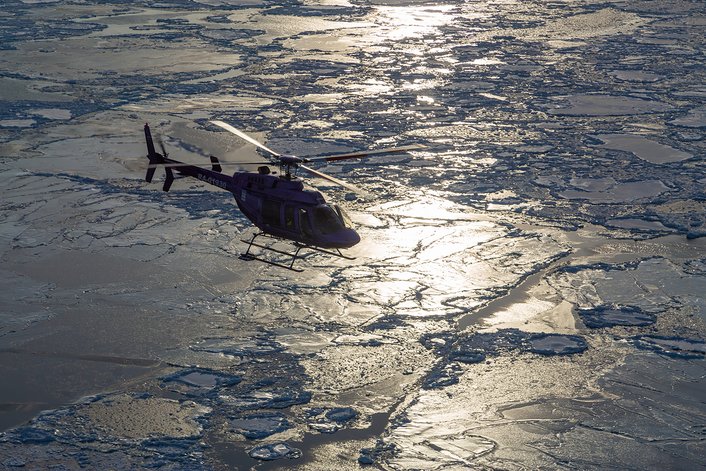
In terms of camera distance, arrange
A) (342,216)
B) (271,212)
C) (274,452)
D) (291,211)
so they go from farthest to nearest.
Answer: (271,212) < (291,211) < (342,216) < (274,452)

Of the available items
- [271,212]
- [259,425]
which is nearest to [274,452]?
[259,425]

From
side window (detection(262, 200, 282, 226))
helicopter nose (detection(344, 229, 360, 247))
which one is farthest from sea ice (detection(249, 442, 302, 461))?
side window (detection(262, 200, 282, 226))

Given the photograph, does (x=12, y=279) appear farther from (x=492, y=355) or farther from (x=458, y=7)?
(x=458, y=7)

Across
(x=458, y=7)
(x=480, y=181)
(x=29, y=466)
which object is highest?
(x=458, y=7)

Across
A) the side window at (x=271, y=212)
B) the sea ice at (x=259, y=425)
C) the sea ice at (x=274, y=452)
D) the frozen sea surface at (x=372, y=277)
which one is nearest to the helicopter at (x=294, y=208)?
the side window at (x=271, y=212)

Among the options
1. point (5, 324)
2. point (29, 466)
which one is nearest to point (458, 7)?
point (5, 324)

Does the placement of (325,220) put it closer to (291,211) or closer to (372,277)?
(291,211)

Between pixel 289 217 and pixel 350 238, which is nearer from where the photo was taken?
pixel 350 238
